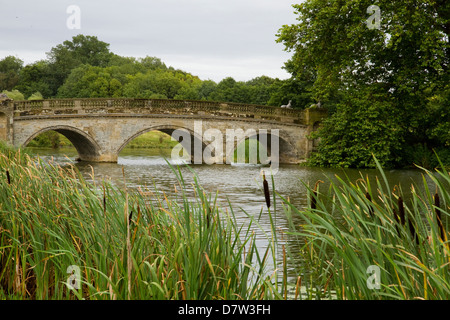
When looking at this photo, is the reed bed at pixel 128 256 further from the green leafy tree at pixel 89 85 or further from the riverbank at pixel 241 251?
the green leafy tree at pixel 89 85

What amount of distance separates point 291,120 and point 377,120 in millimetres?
6533

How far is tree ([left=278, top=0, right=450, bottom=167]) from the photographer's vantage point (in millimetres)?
17719

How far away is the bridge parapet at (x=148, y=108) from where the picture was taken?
22438 millimetres

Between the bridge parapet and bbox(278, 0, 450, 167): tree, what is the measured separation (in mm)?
3788

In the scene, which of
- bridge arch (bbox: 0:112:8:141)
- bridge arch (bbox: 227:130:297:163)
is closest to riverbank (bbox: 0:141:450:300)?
bridge arch (bbox: 0:112:8:141)

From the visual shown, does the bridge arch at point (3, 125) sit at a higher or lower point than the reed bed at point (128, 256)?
higher

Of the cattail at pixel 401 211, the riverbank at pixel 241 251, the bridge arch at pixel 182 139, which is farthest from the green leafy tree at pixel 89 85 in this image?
the cattail at pixel 401 211

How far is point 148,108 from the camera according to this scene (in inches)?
955

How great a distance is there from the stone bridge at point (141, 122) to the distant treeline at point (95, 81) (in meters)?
16.2

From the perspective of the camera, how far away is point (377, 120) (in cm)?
2052

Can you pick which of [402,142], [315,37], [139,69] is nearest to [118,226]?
[315,37]

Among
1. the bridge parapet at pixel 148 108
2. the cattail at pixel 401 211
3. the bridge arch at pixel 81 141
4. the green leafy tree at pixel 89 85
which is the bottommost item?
the bridge arch at pixel 81 141

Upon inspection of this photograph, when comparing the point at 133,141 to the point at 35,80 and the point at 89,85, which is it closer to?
the point at 89,85

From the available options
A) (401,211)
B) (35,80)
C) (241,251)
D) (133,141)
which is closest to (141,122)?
(133,141)
